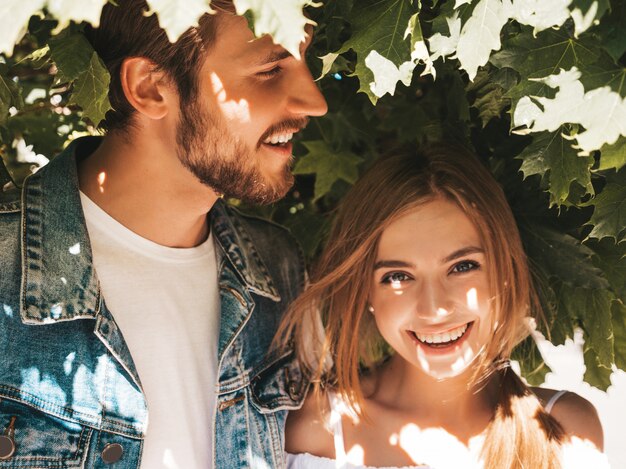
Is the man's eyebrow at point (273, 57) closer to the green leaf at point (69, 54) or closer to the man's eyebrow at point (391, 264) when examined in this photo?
the green leaf at point (69, 54)

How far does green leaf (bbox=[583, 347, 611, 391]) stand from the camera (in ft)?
7.83

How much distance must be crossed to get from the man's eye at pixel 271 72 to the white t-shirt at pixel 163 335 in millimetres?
565

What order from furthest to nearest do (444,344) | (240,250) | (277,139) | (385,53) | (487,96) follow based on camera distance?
(240,250), (277,139), (444,344), (487,96), (385,53)

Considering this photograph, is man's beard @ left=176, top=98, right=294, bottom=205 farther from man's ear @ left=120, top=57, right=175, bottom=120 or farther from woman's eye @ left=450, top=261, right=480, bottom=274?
woman's eye @ left=450, top=261, right=480, bottom=274

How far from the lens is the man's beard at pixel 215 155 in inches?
87.7

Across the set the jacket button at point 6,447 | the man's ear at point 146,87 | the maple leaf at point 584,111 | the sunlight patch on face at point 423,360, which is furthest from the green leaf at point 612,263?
the jacket button at point 6,447

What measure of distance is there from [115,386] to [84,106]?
27.8 inches

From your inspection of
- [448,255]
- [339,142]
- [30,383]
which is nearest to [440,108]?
[339,142]

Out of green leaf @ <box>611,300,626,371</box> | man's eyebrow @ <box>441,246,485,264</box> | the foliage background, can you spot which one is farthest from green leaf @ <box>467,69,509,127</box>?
green leaf @ <box>611,300,626,371</box>

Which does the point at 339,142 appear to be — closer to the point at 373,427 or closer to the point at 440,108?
the point at 440,108

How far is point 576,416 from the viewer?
7.36 feet

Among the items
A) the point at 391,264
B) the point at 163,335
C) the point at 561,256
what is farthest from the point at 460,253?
the point at 163,335

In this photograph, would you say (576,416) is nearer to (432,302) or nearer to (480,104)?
(432,302)

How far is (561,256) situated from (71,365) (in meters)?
1.35
